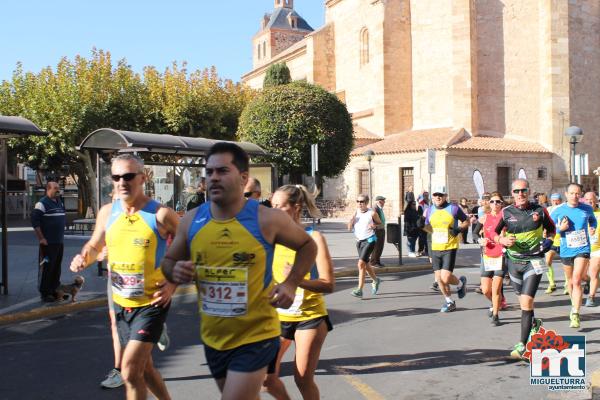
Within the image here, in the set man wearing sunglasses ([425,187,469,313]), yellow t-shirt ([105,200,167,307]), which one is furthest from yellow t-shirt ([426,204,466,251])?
yellow t-shirt ([105,200,167,307])

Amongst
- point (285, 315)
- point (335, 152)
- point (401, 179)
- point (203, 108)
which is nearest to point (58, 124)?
point (203, 108)

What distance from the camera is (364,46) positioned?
145ft

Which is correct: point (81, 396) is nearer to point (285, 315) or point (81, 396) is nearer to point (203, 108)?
point (285, 315)

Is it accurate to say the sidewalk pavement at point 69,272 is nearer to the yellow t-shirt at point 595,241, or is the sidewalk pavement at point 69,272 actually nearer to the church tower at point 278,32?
the yellow t-shirt at point 595,241

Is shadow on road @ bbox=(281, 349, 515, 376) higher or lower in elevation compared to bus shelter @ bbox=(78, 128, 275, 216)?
lower

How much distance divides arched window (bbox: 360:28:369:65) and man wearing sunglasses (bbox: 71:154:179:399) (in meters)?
41.0

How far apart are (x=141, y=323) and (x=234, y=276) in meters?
1.27

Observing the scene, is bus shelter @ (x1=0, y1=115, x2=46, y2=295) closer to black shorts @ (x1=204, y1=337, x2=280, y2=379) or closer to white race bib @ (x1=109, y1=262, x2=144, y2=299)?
white race bib @ (x1=109, y1=262, x2=144, y2=299)

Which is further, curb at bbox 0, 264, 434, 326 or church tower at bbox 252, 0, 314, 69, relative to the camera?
church tower at bbox 252, 0, 314, 69

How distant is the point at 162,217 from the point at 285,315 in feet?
3.52

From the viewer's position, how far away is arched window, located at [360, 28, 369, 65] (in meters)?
44.0

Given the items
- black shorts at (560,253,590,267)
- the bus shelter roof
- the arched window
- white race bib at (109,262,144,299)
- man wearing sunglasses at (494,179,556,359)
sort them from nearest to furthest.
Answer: white race bib at (109,262,144,299), man wearing sunglasses at (494,179,556,359), black shorts at (560,253,590,267), the bus shelter roof, the arched window

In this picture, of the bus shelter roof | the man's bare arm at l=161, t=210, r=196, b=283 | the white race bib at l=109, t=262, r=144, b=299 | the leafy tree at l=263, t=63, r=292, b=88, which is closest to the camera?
the man's bare arm at l=161, t=210, r=196, b=283

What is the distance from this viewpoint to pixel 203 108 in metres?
30.5
